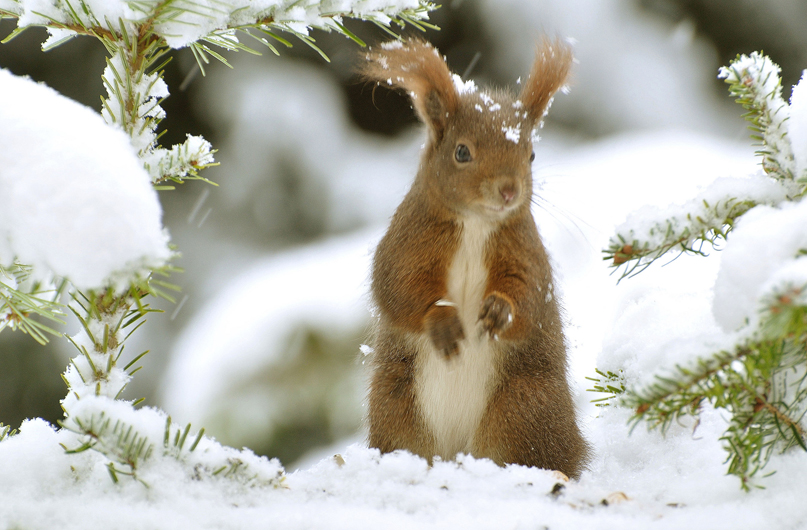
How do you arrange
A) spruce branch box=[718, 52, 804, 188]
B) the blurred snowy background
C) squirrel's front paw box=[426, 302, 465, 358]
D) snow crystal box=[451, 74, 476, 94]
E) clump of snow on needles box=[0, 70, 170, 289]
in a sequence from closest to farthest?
1. clump of snow on needles box=[0, 70, 170, 289]
2. spruce branch box=[718, 52, 804, 188]
3. squirrel's front paw box=[426, 302, 465, 358]
4. snow crystal box=[451, 74, 476, 94]
5. the blurred snowy background

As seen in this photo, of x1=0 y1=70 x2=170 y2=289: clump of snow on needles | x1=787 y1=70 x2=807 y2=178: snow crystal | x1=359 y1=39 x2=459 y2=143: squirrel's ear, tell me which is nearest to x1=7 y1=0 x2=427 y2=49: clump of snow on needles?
x1=0 y1=70 x2=170 y2=289: clump of snow on needles

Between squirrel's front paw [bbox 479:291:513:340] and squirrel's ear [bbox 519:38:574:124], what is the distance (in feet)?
1.55

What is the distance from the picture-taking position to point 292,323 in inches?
91.9

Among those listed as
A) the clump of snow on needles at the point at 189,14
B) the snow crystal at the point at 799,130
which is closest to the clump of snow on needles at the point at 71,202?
the clump of snow on needles at the point at 189,14

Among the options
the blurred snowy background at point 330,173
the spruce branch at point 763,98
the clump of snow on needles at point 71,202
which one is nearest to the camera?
the clump of snow on needles at point 71,202

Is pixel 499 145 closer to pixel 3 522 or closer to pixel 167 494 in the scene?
pixel 167 494

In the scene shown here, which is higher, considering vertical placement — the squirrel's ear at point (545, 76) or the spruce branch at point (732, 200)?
the squirrel's ear at point (545, 76)

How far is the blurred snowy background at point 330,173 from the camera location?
2.28m

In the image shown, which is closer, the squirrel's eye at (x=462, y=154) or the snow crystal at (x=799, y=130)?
the snow crystal at (x=799, y=130)

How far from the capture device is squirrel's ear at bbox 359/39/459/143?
4.30ft

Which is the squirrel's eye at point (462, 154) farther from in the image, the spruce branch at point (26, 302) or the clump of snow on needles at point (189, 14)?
the spruce branch at point (26, 302)

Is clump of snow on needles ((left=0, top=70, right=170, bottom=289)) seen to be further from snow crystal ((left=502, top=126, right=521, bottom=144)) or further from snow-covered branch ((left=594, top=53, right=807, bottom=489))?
snow crystal ((left=502, top=126, right=521, bottom=144))

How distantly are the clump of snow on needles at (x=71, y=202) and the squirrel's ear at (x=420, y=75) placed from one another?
81cm

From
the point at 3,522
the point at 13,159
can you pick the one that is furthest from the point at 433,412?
the point at 13,159
